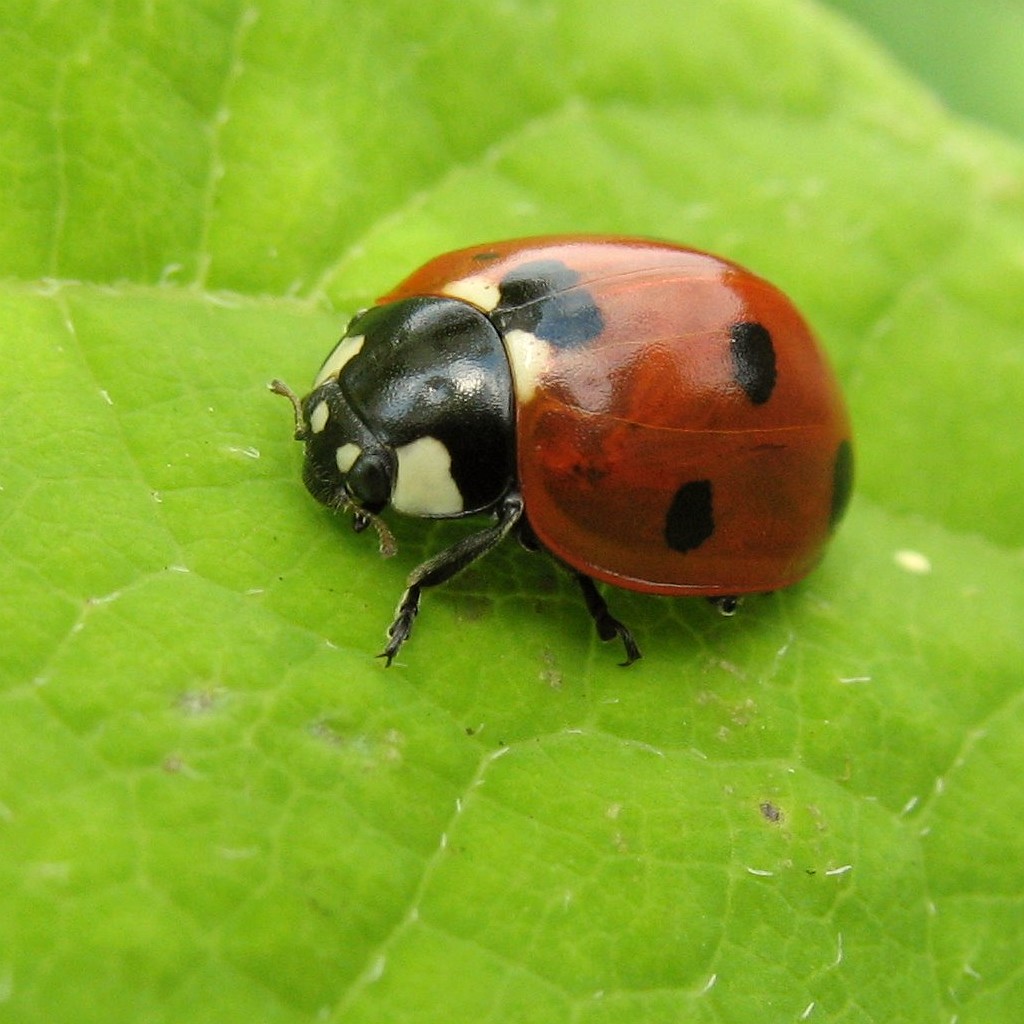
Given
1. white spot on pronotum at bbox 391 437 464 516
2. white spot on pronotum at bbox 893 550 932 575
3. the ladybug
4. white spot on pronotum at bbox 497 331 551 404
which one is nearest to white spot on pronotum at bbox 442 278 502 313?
the ladybug

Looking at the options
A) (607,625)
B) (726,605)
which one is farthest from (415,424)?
(726,605)

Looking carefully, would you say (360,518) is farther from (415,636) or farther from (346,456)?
(415,636)

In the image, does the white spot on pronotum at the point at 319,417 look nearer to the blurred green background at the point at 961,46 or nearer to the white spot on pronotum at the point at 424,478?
the white spot on pronotum at the point at 424,478

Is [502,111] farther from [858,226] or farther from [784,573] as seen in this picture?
[784,573]

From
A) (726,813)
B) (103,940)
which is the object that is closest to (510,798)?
(726,813)

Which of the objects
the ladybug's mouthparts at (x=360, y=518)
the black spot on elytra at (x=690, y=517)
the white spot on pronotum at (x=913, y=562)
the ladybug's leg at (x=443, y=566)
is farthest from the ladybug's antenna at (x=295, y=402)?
the white spot on pronotum at (x=913, y=562)

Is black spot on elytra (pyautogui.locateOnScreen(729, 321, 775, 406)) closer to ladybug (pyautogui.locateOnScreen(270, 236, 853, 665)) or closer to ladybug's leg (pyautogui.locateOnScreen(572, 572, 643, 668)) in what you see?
ladybug (pyautogui.locateOnScreen(270, 236, 853, 665))
